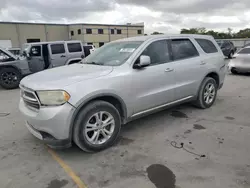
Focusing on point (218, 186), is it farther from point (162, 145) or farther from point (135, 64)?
point (135, 64)

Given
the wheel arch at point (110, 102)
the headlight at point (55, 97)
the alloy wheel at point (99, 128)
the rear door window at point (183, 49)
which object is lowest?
the alloy wheel at point (99, 128)

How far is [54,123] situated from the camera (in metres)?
2.71

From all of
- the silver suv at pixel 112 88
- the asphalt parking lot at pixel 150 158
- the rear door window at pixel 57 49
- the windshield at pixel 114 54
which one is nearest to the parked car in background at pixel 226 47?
the rear door window at pixel 57 49

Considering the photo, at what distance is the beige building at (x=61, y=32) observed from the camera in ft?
114

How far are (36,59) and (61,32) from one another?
33.5 metres

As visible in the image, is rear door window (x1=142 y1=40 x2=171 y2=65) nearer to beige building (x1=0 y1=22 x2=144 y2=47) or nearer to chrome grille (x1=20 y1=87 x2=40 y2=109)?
chrome grille (x1=20 y1=87 x2=40 y2=109)

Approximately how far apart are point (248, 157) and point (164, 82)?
176cm

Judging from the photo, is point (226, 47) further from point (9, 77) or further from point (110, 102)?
point (110, 102)

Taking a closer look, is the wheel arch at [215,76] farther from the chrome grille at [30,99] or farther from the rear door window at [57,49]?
the rear door window at [57,49]

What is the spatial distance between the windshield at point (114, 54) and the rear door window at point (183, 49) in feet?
2.72

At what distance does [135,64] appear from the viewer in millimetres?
3438

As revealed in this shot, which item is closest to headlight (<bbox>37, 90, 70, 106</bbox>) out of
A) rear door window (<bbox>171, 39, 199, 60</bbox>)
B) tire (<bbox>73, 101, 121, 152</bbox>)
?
tire (<bbox>73, 101, 121, 152</bbox>)

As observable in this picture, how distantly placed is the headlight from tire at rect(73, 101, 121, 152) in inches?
12.3

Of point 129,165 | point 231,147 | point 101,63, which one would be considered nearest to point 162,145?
point 129,165
